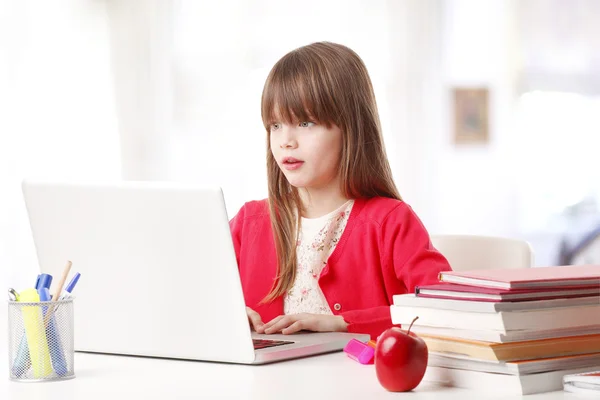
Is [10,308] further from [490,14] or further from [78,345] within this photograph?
[490,14]

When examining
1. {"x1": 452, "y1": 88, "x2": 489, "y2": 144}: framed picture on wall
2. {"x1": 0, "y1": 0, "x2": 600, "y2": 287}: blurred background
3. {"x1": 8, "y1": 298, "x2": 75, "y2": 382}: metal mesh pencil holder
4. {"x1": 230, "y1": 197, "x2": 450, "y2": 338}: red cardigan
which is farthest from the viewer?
{"x1": 452, "y1": 88, "x2": 489, "y2": 144}: framed picture on wall

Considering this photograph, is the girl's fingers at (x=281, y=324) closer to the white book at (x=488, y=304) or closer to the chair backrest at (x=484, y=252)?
the white book at (x=488, y=304)

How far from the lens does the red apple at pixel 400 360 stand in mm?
1004

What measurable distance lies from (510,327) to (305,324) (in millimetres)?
529

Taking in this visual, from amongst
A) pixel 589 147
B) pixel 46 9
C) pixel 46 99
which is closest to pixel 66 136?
pixel 46 99

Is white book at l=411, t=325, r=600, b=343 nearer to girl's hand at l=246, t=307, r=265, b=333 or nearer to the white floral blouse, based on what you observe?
girl's hand at l=246, t=307, r=265, b=333

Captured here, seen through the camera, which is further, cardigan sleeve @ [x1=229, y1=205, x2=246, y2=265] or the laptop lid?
cardigan sleeve @ [x1=229, y1=205, x2=246, y2=265]

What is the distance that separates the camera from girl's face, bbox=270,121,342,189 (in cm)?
174

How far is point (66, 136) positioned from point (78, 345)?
2352 millimetres

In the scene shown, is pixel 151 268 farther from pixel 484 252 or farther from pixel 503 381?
pixel 484 252

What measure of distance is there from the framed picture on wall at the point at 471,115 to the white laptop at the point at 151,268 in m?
2.77

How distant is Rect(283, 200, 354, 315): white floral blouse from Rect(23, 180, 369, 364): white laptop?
0.47 m

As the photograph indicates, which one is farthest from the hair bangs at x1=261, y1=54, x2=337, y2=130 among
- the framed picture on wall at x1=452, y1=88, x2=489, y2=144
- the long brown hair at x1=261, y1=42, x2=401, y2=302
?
the framed picture on wall at x1=452, y1=88, x2=489, y2=144

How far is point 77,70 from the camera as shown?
3617 mm
